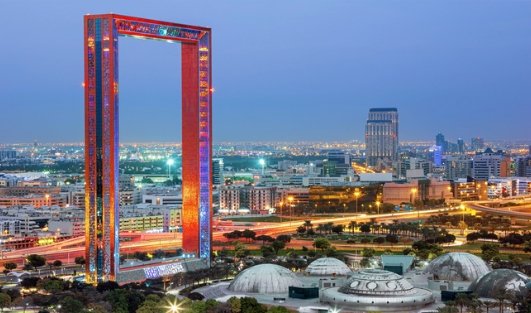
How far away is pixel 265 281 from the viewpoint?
32.2 metres

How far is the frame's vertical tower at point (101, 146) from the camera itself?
32594 mm

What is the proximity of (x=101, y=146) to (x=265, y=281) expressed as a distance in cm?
740

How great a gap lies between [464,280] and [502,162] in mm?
86055

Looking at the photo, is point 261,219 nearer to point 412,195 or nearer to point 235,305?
point 412,195

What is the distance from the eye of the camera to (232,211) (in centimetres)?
7906

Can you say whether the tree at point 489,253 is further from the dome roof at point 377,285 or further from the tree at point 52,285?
the tree at point 52,285

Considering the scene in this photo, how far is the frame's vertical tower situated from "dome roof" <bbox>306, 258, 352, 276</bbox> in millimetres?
7711

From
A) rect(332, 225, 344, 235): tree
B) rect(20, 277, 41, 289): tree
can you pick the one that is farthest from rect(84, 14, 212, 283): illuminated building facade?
rect(332, 225, 344, 235): tree

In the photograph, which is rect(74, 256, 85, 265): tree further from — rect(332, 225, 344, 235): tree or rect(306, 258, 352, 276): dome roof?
rect(332, 225, 344, 235): tree

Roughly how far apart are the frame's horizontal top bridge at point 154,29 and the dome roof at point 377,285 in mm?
11892

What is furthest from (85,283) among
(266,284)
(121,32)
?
(121,32)

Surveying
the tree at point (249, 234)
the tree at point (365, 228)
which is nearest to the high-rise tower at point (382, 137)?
the tree at point (365, 228)

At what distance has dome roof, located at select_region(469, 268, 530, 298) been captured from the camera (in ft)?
98.8

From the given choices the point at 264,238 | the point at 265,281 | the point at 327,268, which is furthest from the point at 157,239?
the point at 265,281
